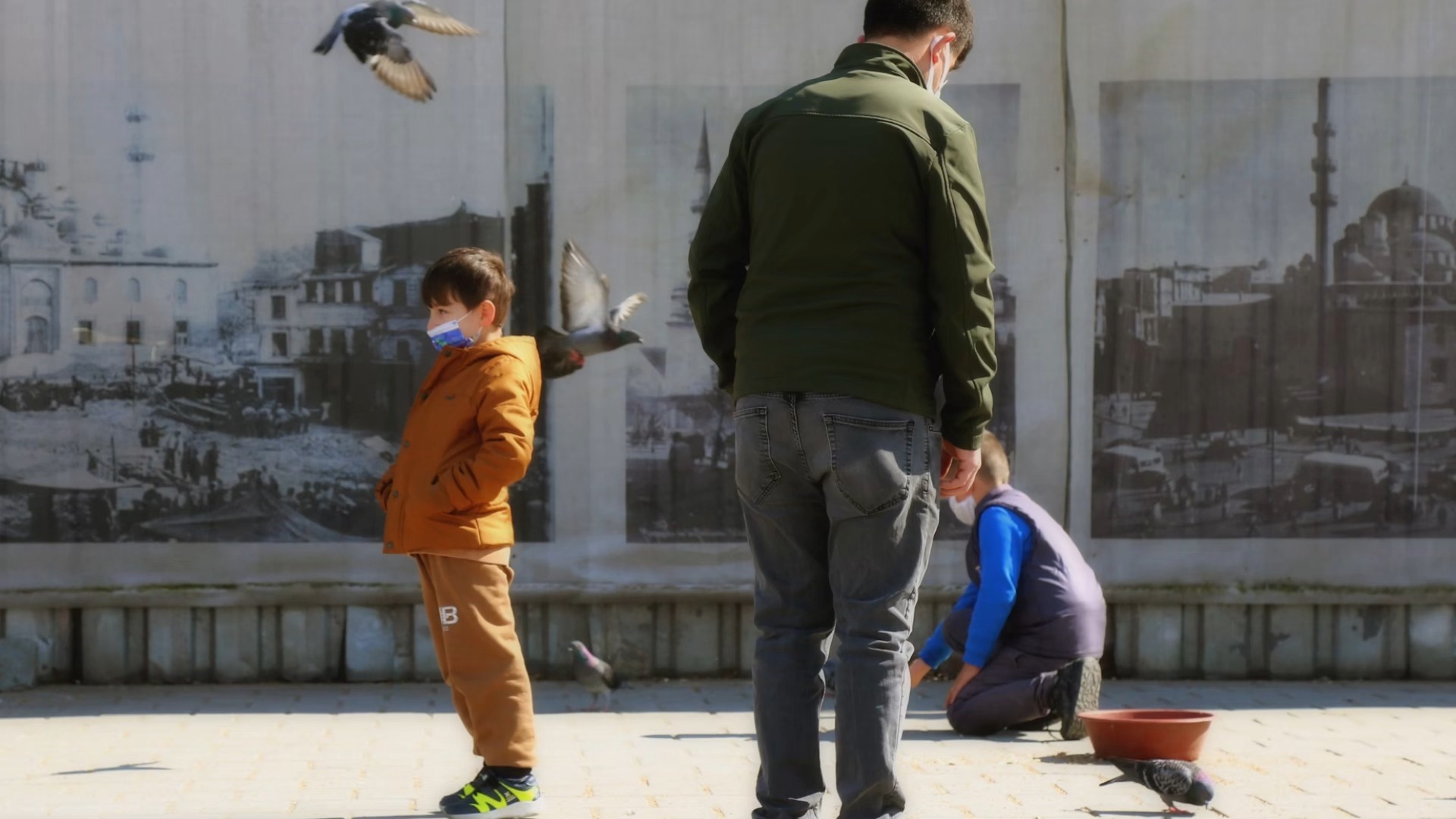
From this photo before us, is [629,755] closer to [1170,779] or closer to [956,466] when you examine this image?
[1170,779]

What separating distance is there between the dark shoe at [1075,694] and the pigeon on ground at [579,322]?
7.31ft

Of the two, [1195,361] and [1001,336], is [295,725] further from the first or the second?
[1195,361]

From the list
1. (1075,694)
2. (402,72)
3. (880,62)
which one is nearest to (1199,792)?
(1075,694)

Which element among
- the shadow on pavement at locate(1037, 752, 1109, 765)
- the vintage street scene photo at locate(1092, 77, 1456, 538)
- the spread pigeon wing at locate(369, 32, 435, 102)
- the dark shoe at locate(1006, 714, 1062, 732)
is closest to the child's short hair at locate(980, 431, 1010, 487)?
the dark shoe at locate(1006, 714, 1062, 732)

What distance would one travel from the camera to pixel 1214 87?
6707 millimetres

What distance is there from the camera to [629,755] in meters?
5.22

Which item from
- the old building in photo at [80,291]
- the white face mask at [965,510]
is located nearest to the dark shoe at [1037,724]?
the white face mask at [965,510]

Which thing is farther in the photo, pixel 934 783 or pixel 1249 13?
pixel 1249 13

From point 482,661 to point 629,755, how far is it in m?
1.15

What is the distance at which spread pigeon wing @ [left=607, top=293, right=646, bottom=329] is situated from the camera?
6613 millimetres

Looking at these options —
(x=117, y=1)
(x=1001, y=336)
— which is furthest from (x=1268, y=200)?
(x=117, y=1)

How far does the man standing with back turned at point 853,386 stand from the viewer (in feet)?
10.8

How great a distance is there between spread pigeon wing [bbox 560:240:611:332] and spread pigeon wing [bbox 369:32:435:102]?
32.4 inches

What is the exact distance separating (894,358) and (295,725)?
323cm
